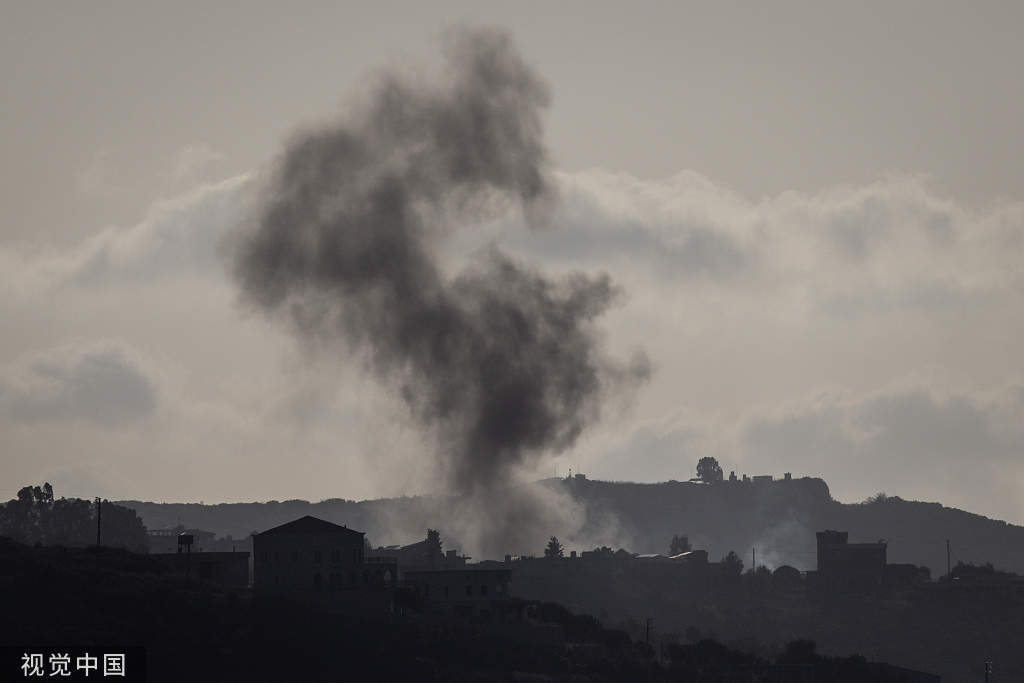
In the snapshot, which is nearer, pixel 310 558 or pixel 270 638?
pixel 270 638

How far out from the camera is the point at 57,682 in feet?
327

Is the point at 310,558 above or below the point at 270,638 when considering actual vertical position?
above

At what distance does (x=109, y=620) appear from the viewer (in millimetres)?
161125

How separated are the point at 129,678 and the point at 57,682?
14253mm

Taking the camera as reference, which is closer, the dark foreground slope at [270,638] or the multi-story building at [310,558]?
the dark foreground slope at [270,638]

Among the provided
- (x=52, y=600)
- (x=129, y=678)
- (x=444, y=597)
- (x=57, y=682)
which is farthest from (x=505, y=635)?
(x=129, y=678)

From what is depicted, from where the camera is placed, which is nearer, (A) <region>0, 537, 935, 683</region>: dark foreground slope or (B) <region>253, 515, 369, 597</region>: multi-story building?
(A) <region>0, 537, 935, 683</region>: dark foreground slope

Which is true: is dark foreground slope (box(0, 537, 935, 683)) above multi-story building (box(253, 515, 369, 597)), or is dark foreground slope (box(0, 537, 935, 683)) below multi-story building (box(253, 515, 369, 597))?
below

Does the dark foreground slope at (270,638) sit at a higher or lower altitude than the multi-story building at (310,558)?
lower

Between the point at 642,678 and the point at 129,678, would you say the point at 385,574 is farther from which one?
the point at 129,678

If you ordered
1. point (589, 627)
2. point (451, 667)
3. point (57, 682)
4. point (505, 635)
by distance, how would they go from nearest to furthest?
point (57, 682)
point (451, 667)
point (505, 635)
point (589, 627)

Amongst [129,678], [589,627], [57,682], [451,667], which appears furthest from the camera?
[589,627]

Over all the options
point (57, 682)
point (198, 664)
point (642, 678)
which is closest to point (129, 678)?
point (57, 682)

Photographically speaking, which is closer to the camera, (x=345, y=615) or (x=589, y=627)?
(x=345, y=615)
